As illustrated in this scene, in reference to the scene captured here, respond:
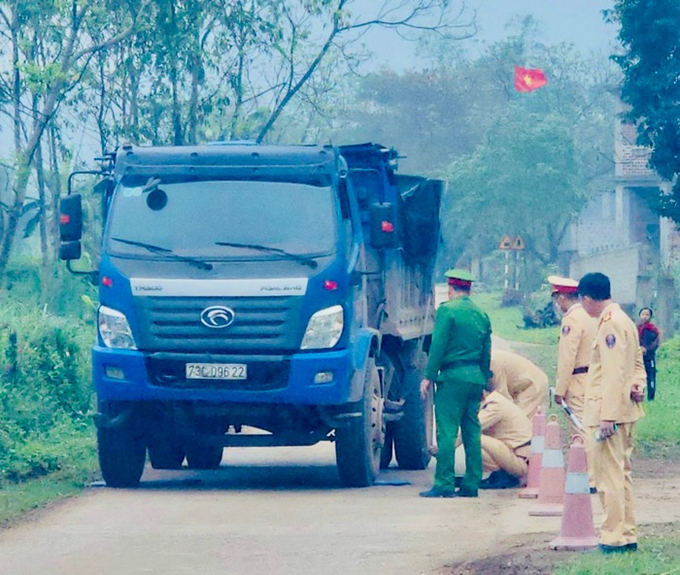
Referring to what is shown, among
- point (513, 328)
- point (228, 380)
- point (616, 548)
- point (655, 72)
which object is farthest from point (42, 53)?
point (513, 328)

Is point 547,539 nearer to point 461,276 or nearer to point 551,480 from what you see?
point 551,480

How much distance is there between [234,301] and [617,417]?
4.59 meters

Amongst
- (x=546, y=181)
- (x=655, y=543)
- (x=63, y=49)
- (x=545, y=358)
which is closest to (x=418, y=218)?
(x=655, y=543)

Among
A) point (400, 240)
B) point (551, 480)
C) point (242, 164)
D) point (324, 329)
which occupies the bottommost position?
point (551, 480)

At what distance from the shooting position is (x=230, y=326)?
12.8 m

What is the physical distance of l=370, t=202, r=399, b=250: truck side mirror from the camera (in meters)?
13.3

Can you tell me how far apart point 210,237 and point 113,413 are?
176cm

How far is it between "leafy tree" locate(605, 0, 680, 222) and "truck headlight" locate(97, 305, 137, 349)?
15546 mm

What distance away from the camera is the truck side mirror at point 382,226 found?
13.3 metres

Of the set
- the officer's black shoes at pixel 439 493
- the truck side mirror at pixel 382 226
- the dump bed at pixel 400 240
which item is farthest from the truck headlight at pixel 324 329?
the officer's black shoes at pixel 439 493

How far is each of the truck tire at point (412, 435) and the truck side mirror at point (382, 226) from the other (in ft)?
8.66

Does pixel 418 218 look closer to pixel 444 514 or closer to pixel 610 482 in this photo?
pixel 444 514

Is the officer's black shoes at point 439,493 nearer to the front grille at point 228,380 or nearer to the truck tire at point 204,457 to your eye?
the front grille at point 228,380

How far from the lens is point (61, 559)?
9.37 meters
